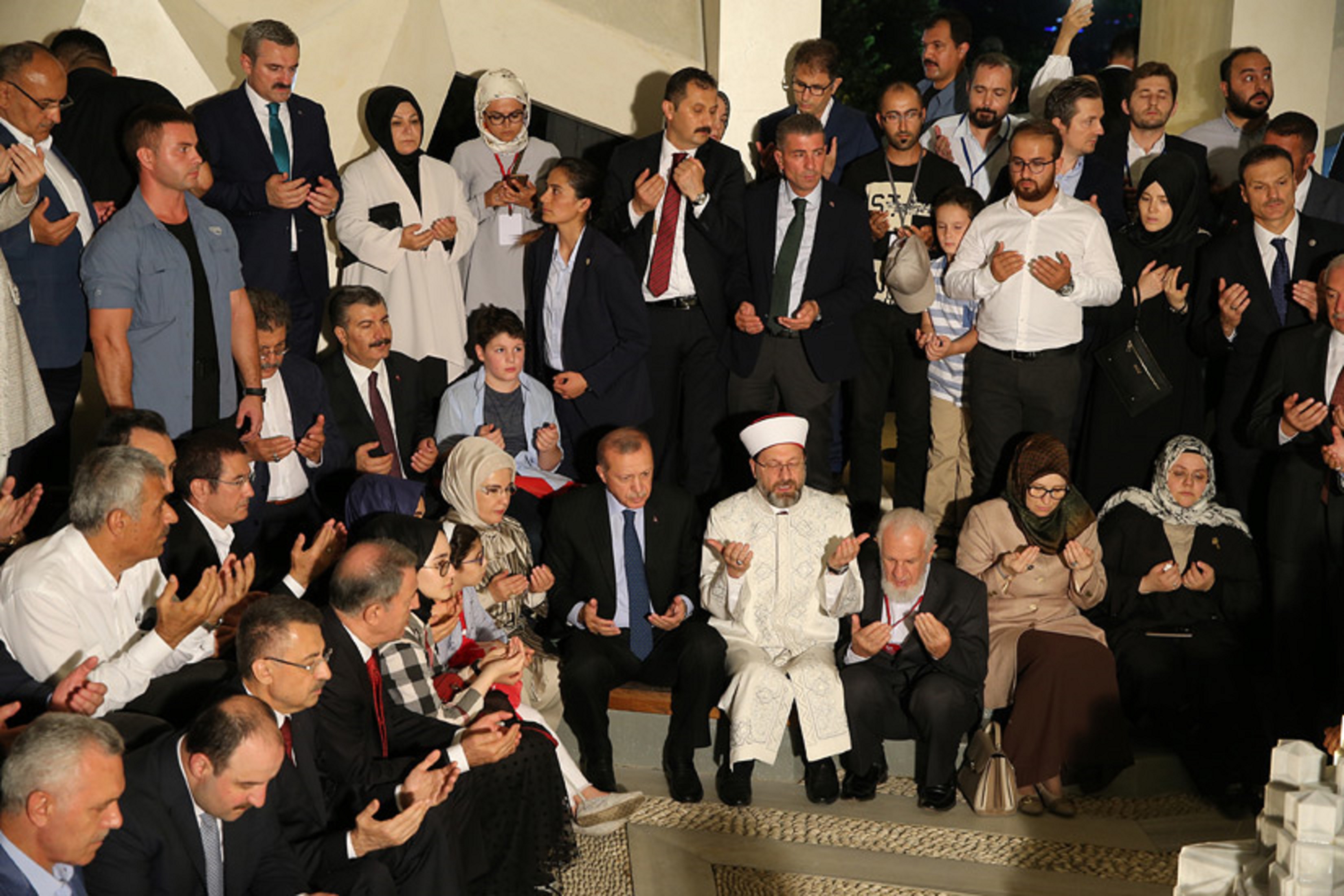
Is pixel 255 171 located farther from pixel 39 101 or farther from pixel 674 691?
pixel 674 691

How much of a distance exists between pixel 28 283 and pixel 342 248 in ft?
5.86

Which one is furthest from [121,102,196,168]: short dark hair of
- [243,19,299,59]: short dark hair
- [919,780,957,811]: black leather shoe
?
[919,780,957,811]: black leather shoe

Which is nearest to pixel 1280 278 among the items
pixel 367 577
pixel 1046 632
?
pixel 1046 632

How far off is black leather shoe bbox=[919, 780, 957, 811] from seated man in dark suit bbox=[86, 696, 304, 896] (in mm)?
2440

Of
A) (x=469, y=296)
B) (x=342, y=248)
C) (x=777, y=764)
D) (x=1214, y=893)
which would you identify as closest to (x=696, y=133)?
(x=469, y=296)

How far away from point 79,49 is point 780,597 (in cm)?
346

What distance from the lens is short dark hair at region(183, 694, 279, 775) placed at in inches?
125

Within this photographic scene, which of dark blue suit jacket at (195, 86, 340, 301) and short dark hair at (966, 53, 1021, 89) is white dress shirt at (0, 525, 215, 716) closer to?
dark blue suit jacket at (195, 86, 340, 301)

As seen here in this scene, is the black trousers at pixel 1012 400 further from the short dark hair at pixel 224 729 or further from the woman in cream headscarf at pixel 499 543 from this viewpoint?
the short dark hair at pixel 224 729

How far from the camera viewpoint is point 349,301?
5617 millimetres

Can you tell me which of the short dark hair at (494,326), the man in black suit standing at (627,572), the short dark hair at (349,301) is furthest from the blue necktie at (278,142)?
the man in black suit standing at (627,572)

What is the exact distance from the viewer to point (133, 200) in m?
4.88

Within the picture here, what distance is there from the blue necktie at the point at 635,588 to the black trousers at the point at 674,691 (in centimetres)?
19

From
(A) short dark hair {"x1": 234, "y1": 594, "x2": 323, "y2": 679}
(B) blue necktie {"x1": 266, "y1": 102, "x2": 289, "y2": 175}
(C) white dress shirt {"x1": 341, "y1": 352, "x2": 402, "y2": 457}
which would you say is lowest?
(A) short dark hair {"x1": 234, "y1": 594, "x2": 323, "y2": 679}
